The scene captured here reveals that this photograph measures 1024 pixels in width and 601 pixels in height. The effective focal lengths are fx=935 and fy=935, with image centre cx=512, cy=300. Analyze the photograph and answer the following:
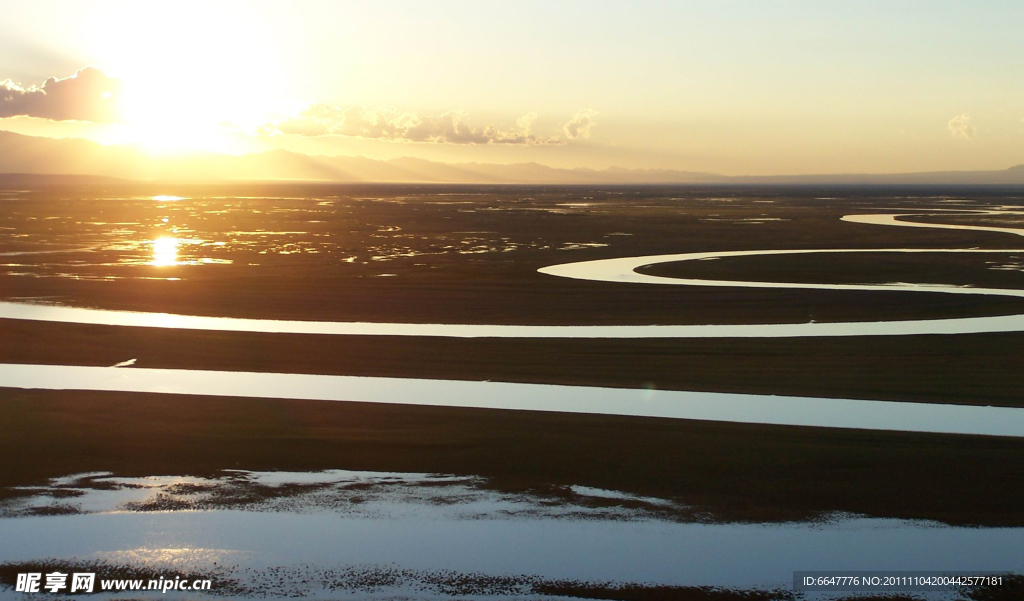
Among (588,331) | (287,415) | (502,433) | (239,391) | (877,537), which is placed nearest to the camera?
(877,537)

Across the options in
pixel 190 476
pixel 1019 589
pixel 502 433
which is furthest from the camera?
pixel 502 433

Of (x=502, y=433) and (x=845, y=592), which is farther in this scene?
(x=502, y=433)

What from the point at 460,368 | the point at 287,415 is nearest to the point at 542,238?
the point at 460,368

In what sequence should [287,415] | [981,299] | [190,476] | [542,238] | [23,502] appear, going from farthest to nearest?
[542,238]
[981,299]
[287,415]
[190,476]
[23,502]

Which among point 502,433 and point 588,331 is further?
point 588,331

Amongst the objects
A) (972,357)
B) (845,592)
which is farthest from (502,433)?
(972,357)

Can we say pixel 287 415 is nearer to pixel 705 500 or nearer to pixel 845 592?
pixel 705 500

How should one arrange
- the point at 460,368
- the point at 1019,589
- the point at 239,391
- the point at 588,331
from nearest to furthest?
the point at 1019,589, the point at 239,391, the point at 460,368, the point at 588,331

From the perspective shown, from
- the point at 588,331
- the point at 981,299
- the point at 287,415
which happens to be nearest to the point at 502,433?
the point at 287,415

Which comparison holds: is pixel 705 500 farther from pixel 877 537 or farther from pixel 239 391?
pixel 239 391
